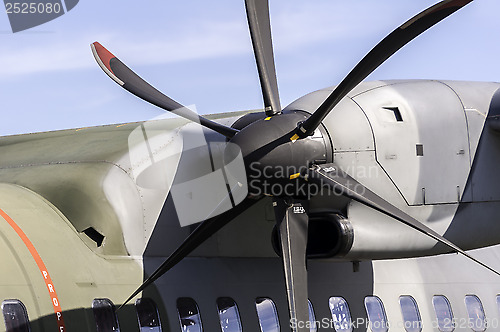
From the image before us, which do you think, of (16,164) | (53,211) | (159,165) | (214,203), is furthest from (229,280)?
(16,164)

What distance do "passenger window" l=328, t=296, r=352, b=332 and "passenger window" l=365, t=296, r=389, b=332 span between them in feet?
1.03

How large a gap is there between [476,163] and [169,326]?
14.3ft

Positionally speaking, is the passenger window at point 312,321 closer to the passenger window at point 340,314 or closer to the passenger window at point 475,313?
the passenger window at point 340,314

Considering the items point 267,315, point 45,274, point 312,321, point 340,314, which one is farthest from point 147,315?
point 340,314

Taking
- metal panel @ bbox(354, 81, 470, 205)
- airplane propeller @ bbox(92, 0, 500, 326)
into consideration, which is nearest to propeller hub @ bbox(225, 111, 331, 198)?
airplane propeller @ bbox(92, 0, 500, 326)

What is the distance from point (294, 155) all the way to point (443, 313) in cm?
399

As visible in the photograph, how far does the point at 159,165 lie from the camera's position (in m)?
10.9

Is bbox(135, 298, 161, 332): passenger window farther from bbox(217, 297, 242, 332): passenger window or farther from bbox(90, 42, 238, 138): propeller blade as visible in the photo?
bbox(90, 42, 238, 138): propeller blade

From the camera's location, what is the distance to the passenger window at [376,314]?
11.2 m

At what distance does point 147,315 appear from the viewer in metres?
9.89

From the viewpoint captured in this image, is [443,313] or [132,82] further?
[443,313]

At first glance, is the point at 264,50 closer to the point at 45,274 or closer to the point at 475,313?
the point at 45,274

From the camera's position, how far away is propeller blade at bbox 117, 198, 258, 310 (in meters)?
10.0

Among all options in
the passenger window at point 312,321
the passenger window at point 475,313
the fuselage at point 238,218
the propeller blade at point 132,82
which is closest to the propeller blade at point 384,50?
the fuselage at point 238,218
